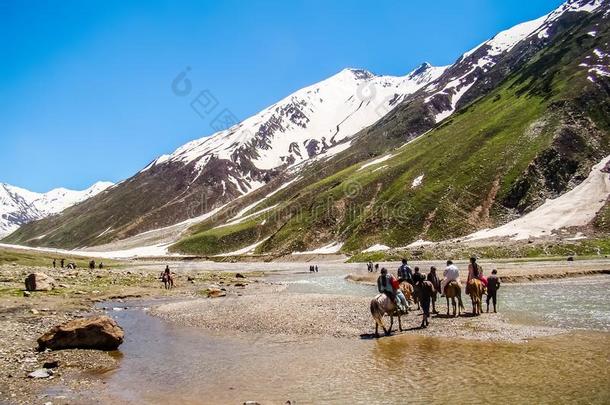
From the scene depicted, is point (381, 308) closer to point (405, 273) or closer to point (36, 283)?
point (405, 273)

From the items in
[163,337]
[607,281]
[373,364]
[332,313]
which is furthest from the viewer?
[607,281]

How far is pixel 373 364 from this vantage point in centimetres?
1977

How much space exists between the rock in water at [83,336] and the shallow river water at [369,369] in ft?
3.74

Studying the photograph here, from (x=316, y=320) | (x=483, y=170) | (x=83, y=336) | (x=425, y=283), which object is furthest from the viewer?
(x=483, y=170)

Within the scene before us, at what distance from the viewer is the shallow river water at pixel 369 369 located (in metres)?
15.4

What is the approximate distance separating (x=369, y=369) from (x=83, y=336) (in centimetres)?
1527

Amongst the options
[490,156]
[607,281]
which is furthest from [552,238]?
[490,156]

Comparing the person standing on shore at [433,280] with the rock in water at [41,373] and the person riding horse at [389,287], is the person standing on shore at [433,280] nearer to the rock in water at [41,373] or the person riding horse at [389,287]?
the person riding horse at [389,287]

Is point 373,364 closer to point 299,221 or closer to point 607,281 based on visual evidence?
point 607,281

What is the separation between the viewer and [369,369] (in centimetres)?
1900

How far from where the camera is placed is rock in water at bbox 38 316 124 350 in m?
24.1

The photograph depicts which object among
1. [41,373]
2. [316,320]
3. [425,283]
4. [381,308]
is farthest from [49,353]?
[425,283]

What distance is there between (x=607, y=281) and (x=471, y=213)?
67322 millimetres

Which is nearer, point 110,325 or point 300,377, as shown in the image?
point 300,377
